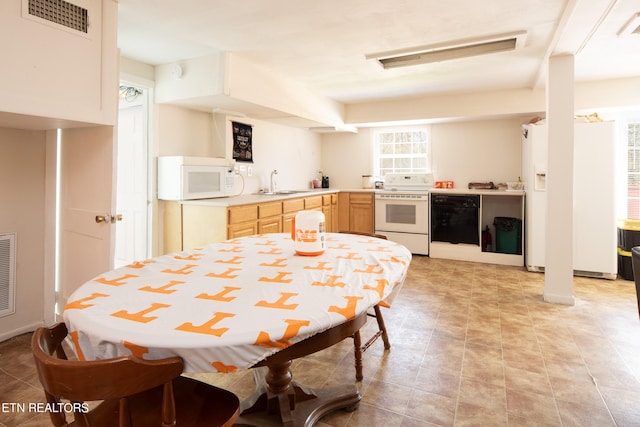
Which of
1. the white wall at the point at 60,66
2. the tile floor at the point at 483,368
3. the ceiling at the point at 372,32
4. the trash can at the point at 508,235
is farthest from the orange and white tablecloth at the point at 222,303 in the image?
the trash can at the point at 508,235

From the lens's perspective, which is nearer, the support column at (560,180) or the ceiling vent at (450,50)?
the ceiling vent at (450,50)

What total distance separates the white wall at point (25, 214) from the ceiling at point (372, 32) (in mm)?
1138

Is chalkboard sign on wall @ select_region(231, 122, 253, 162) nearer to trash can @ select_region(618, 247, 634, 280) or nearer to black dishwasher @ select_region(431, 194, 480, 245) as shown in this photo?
black dishwasher @ select_region(431, 194, 480, 245)

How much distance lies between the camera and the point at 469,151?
543 cm

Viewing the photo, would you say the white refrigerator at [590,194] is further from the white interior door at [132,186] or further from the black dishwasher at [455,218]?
the white interior door at [132,186]

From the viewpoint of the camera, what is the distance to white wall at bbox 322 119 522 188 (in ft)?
17.0

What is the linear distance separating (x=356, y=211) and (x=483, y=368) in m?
3.65

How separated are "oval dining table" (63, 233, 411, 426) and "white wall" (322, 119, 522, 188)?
414 cm

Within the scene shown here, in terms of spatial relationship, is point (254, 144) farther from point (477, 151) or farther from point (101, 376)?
point (101, 376)

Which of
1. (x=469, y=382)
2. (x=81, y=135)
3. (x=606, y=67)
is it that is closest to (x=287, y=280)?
(x=469, y=382)

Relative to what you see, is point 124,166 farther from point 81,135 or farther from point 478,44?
point 478,44

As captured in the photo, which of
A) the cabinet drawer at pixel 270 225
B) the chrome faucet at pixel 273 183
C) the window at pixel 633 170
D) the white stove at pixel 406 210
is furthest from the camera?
the white stove at pixel 406 210

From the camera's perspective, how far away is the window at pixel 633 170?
4.49 m

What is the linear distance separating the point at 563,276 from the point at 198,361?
11.5 feet
